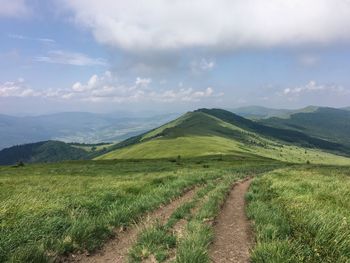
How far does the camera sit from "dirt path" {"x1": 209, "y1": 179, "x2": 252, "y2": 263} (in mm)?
9247

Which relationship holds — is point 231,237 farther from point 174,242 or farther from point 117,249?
point 117,249

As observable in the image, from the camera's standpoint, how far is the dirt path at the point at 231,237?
9.25 metres

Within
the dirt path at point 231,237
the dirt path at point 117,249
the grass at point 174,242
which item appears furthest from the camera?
the dirt path at point 117,249

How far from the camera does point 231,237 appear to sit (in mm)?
11117

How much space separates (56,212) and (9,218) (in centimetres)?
206

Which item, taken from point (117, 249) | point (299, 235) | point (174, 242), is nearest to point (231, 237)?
point (174, 242)

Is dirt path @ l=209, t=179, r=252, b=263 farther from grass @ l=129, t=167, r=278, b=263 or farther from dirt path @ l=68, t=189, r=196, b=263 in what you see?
dirt path @ l=68, t=189, r=196, b=263

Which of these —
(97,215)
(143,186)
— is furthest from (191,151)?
(97,215)

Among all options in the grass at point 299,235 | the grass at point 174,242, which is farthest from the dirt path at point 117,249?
A: the grass at point 299,235

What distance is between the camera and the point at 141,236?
10.7 metres

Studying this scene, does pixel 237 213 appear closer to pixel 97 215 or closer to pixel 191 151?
pixel 97 215

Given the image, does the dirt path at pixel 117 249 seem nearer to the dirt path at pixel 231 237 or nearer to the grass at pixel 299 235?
the dirt path at pixel 231 237

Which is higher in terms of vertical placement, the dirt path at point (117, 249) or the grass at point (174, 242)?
the grass at point (174, 242)

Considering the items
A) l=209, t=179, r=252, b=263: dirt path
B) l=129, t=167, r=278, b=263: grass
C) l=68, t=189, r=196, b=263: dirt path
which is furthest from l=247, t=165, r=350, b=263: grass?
l=68, t=189, r=196, b=263: dirt path
